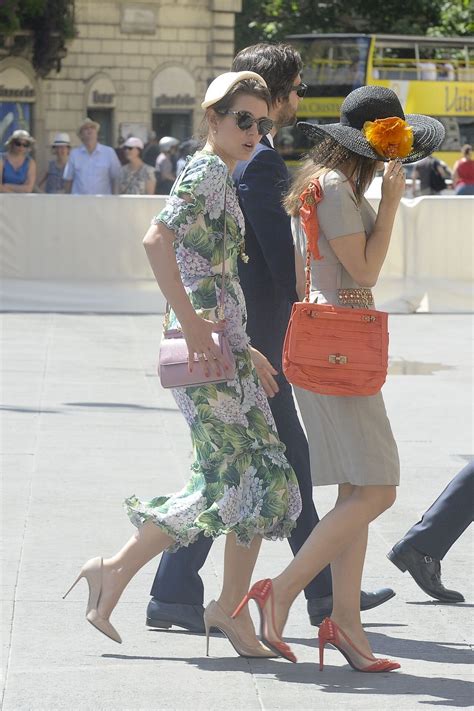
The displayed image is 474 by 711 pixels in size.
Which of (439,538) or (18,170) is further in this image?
(18,170)

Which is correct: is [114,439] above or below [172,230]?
below

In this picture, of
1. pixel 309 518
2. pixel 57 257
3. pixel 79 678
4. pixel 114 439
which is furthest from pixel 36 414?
pixel 57 257

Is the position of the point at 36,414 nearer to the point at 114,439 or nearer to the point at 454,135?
the point at 114,439

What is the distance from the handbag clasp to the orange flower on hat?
575 millimetres

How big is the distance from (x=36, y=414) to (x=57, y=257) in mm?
6318

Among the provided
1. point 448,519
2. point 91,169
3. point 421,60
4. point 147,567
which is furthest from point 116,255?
point 421,60

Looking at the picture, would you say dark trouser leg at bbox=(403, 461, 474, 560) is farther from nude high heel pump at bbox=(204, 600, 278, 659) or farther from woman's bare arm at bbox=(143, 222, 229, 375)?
woman's bare arm at bbox=(143, 222, 229, 375)

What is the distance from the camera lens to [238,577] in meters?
4.66

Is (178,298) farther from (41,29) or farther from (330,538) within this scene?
(41,29)

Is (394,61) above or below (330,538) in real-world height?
above

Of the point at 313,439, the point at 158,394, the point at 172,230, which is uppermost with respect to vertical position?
the point at 172,230

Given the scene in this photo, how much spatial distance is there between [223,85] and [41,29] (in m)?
33.8

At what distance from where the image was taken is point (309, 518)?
16.7ft

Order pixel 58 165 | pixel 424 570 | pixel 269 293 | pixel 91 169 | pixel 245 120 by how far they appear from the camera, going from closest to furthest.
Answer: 1. pixel 245 120
2. pixel 269 293
3. pixel 424 570
4. pixel 91 169
5. pixel 58 165
